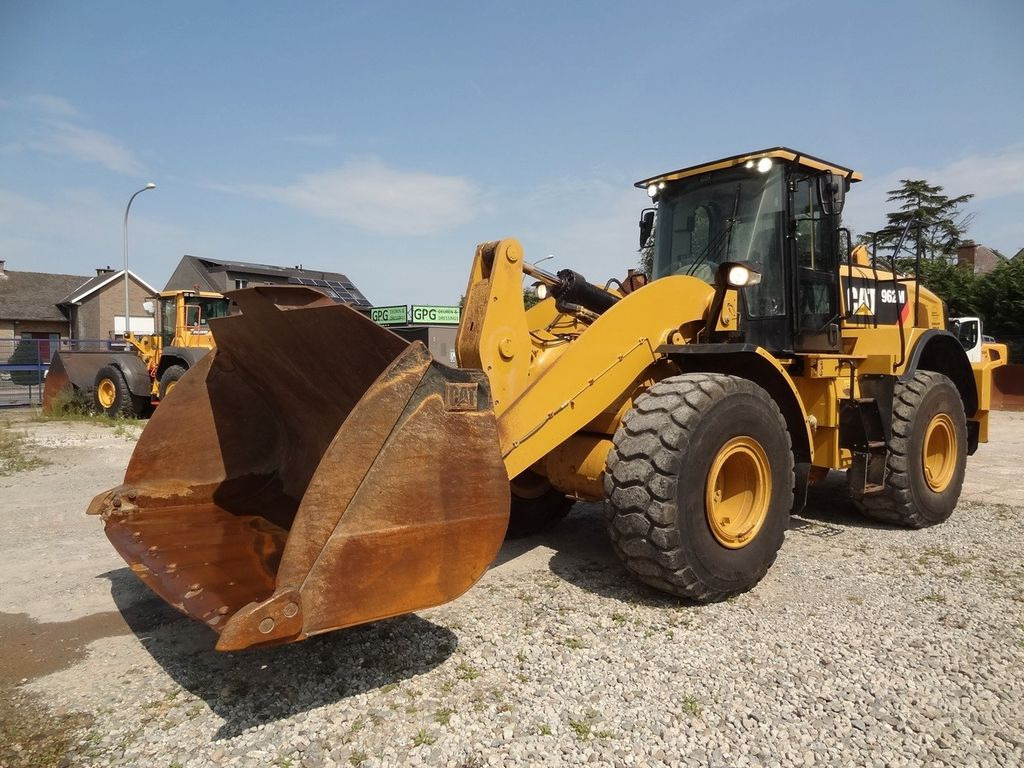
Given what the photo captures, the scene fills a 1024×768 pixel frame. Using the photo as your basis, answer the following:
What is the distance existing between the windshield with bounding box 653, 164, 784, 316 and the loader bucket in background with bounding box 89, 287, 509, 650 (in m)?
2.82

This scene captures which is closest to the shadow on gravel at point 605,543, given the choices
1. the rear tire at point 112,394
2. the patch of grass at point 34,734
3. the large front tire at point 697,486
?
the large front tire at point 697,486

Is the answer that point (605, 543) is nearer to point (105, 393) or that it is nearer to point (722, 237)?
point (722, 237)

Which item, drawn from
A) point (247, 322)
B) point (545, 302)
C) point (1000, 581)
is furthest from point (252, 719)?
point (1000, 581)

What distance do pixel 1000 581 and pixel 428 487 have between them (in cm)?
384

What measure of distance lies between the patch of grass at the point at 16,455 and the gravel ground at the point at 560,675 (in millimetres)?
4947

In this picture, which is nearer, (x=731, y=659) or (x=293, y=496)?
(x=731, y=659)

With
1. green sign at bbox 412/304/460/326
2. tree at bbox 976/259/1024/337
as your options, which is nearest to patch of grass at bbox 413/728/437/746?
tree at bbox 976/259/1024/337

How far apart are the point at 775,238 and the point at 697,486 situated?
2189 mm

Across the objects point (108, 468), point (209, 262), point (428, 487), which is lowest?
point (108, 468)

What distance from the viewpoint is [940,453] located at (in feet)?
20.8

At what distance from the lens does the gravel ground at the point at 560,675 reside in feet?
8.53

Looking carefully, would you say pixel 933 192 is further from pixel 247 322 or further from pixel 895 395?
pixel 247 322

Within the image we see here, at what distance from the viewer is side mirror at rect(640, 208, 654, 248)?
577cm

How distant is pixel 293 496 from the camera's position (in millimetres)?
4176
